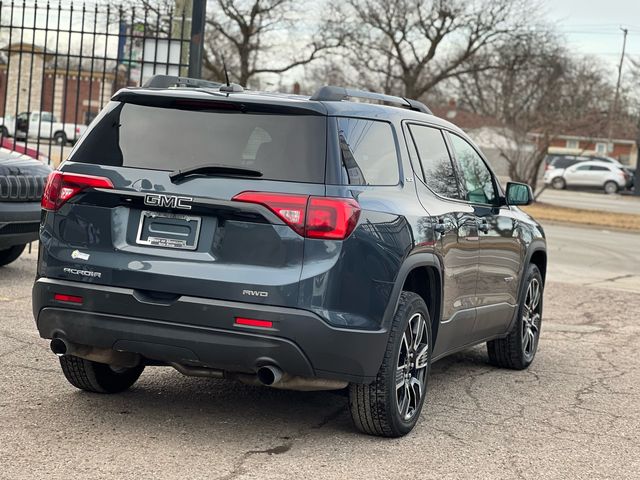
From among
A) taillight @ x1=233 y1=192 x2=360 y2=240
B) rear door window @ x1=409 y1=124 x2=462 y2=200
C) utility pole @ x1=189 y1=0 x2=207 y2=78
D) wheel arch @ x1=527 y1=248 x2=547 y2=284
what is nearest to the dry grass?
utility pole @ x1=189 y1=0 x2=207 y2=78

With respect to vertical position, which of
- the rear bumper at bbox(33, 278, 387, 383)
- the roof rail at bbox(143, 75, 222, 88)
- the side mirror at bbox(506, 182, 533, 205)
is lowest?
the rear bumper at bbox(33, 278, 387, 383)

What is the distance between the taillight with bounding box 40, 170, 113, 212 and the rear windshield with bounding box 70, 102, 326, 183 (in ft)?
0.38

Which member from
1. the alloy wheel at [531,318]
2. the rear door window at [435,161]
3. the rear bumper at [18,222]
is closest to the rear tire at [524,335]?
the alloy wheel at [531,318]

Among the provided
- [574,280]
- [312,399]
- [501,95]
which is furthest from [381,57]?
[312,399]

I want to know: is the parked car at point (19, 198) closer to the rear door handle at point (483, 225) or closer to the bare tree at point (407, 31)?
the rear door handle at point (483, 225)

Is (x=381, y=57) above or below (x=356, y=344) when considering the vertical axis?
above

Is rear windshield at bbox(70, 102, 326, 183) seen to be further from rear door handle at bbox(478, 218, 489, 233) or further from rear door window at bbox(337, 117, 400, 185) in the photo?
rear door handle at bbox(478, 218, 489, 233)

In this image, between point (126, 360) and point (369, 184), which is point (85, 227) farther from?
point (369, 184)

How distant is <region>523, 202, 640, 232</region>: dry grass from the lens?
27.1 m

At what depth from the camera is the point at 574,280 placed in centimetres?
1434

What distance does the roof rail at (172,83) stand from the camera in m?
5.85

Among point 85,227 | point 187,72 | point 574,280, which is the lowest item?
point 574,280

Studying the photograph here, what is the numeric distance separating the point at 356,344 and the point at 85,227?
1434 millimetres

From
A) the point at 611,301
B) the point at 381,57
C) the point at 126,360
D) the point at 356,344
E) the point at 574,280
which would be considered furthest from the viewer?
the point at 381,57
